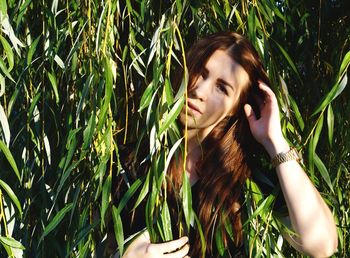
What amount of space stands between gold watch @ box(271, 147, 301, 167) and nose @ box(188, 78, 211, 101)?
168mm

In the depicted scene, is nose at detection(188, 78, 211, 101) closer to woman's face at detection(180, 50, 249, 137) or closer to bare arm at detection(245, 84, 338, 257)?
woman's face at detection(180, 50, 249, 137)

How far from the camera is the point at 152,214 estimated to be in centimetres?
139

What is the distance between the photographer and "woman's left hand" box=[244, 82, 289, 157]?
4.84ft

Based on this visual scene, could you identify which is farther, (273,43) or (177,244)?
(273,43)

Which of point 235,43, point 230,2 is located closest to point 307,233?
point 235,43

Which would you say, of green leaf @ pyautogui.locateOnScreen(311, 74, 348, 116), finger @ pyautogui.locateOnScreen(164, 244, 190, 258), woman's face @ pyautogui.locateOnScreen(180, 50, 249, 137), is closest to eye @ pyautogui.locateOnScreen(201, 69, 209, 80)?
woman's face @ pyautogui.locateOnScreen(180, 50, 249, 137)

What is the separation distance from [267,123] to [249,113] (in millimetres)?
58

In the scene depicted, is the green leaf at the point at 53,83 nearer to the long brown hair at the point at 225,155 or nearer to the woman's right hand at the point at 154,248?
the long brown hair at the point at 225,155

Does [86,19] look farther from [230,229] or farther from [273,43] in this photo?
[230,229]

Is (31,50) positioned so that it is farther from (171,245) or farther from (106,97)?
(171,245)

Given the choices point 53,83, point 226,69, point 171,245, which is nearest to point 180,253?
point 171,245

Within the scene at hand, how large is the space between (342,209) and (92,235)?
2.29ft

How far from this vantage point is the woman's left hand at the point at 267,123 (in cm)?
148

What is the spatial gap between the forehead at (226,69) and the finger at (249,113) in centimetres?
5
